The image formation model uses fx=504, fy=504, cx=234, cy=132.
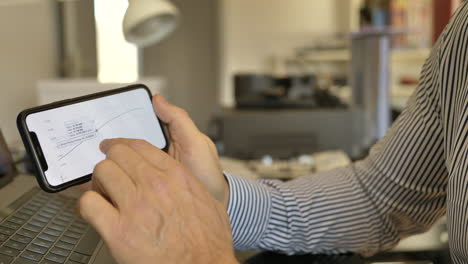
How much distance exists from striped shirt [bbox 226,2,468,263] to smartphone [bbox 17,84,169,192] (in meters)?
0.16

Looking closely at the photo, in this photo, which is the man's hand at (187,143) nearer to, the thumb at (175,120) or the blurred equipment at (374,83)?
the thumb at (175,120)

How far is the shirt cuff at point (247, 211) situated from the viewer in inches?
21.4

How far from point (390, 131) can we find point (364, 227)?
0.13 m

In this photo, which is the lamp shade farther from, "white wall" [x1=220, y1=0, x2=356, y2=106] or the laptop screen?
"white wall" [x1=220, y1=0, x2=356, y2=106]

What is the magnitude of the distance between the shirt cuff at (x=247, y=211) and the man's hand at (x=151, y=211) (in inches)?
7.1

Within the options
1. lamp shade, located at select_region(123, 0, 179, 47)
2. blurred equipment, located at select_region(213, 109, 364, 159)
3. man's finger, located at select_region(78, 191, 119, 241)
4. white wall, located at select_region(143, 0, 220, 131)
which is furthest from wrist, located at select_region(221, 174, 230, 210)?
white wall, located at select_region(143, 0, 220, 131)

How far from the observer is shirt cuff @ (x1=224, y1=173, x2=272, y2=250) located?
1.79ft

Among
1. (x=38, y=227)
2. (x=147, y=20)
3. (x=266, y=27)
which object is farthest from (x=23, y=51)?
→ (x=266, y=27)

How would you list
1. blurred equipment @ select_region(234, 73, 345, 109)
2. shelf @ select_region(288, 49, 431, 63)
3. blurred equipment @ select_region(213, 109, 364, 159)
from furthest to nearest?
shelf @ select_region(288, 49, 431, 63) → blurred equipment @ select_region(234, 73, 345, 109) → blurred equipment @ select_region(213, 109, 364, 159)

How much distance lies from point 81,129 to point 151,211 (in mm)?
111

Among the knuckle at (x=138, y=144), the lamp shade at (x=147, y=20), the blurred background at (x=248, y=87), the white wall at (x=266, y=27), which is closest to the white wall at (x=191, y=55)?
the white wall at (x=266, y=27)

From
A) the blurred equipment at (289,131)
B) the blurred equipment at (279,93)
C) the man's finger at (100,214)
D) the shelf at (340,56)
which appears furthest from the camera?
the shelf at (340,56)

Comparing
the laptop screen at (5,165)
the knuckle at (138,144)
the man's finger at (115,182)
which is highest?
the knuckle at (138,144)

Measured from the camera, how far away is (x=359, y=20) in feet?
13.3
